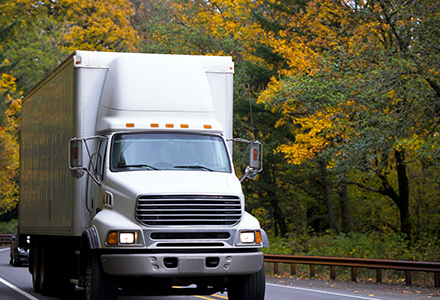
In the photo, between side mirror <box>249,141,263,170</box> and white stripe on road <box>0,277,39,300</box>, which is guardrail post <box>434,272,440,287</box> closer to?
side mirror <box>249,141,263,170</box>

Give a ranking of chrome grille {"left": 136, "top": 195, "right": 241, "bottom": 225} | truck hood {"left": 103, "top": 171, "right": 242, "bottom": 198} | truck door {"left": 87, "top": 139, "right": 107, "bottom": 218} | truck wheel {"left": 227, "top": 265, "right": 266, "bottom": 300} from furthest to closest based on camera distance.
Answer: truck door {"left": 87, "top": 139, "right": 107, "bottom": 218} < truck wheel {"left": 227, "top": 265, "right": 266, "bottom": 300} < truck hood {"left": 103, "top": 171, "right": 242, "bottom": 198} < chrome grille {"left": 136, "top": 195, "right": 241, "bottom": 225}

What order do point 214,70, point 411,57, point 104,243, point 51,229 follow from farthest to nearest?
point 411,57, point 51,229, point 214,70, point 104,243

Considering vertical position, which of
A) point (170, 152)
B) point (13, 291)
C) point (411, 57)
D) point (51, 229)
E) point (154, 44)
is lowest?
point (13, 291)

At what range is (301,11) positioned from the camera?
2998 cm

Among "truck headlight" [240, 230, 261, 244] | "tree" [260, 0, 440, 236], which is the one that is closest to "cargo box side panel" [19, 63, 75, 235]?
"truck headlight" [240, 230, 261, 244]

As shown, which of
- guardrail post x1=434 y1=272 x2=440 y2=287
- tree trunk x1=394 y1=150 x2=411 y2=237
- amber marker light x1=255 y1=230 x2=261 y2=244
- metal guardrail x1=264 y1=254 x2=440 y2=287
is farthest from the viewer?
tree trunk x1=394 y1=150 x2=411 y2=237

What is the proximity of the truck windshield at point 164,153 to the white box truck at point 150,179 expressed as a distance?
2cm

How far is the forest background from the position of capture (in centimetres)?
Answer: 2055

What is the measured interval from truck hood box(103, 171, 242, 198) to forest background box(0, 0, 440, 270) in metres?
2.68

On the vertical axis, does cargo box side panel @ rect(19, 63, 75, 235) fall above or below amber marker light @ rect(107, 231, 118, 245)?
above

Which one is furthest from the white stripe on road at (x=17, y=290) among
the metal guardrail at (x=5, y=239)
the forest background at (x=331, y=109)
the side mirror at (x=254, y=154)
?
the metal guardrail at (x=5, y=239)

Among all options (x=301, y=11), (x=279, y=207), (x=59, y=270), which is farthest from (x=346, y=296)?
(x=279, y=207)

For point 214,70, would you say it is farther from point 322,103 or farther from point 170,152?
point 322,103

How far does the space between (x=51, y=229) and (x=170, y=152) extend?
3664 millimetres
